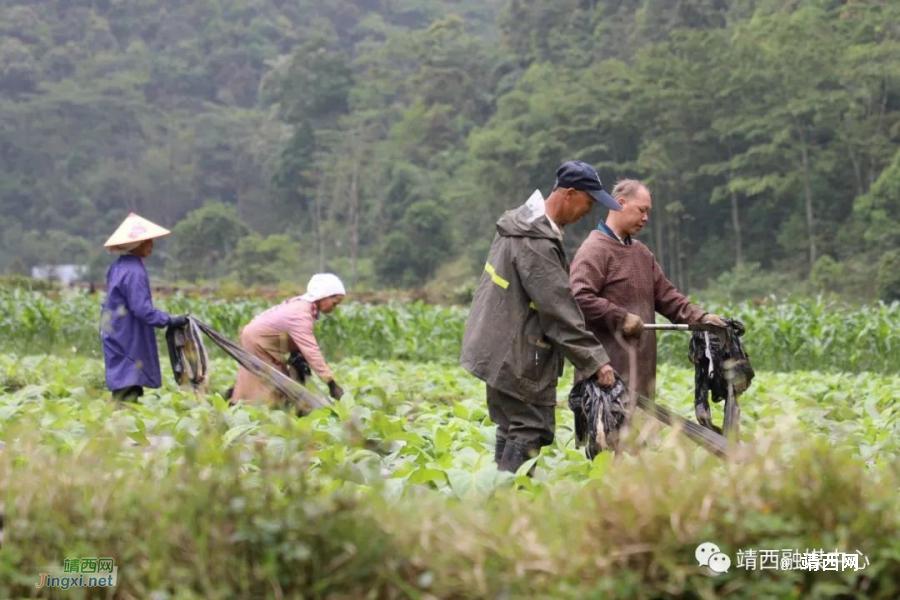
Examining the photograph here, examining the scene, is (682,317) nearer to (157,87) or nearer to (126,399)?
(126,399)

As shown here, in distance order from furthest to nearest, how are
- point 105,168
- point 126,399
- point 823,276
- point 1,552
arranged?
point 105,168
point 823,276
point 126,399
point 1,552

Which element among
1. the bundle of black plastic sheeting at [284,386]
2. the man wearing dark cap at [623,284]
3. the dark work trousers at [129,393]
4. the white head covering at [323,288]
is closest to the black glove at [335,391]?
the bundle of black plastic sheeting at [284,386]

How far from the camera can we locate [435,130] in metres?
67.8

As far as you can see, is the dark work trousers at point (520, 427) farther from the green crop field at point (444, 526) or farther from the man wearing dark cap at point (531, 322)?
the green crop field at point (444, 526)

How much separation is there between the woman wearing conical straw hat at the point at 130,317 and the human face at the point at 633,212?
10.6 feet

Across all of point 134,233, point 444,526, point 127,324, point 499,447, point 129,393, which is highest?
point 134,233

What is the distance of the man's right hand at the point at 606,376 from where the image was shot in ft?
17.9

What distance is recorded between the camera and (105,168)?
77625 millimetres

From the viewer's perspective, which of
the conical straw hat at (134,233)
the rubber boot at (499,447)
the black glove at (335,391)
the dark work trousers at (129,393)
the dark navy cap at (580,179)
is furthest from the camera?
the black glove at (335,391)

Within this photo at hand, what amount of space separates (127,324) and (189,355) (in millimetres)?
549

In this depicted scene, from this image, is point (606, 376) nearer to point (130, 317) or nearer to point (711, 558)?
point (711, 558)

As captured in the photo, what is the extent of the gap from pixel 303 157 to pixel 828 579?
69.9m

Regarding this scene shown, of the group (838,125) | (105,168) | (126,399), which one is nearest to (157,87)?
(105,168)

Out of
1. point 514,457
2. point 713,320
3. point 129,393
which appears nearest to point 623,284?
point 713,320
